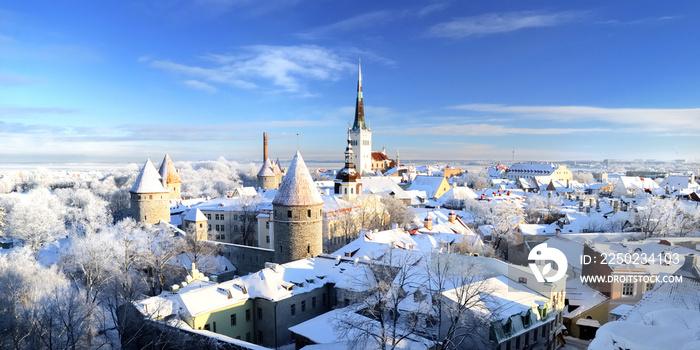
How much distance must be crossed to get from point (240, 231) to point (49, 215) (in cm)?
2042

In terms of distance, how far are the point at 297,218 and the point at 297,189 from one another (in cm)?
194

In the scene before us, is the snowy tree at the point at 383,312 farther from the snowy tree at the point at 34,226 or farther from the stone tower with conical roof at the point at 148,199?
the snowy tree at the point at 34,226

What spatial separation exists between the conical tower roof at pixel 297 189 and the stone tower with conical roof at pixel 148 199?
18.8 meters

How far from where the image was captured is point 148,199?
4216 cm

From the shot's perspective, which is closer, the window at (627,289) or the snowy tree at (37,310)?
the snowy tree at (37,310)

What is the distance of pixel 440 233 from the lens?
126 feet

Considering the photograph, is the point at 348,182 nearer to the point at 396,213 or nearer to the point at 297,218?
the point at 396,213

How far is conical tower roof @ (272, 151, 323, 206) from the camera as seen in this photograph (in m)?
29.1

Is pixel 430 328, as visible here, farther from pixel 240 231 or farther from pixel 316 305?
pixel 240 231

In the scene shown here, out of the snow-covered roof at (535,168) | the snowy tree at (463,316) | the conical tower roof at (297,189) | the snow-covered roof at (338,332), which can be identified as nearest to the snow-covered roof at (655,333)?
the snowy tree at (463,316)

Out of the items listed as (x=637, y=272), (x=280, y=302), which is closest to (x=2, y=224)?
(x=280, y=302)

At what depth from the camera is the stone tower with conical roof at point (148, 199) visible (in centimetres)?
4206

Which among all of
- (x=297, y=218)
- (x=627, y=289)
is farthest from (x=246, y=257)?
(x=627, y=289)

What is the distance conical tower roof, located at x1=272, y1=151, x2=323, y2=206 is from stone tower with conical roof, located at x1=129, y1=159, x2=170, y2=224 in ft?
61.7
